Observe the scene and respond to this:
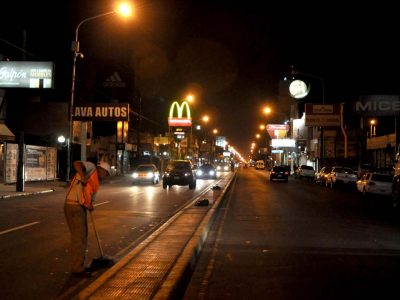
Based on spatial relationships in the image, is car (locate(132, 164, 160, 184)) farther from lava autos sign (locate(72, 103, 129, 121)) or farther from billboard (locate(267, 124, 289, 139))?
billboard (locate(267, 124, 289, 139))

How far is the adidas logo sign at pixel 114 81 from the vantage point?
2963 inches

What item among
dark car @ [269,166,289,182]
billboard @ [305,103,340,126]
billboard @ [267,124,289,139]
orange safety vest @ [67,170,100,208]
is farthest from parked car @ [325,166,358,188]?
billboard @ [267,124,289,139]

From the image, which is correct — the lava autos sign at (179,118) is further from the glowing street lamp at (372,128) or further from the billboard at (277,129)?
the glowing street lamp at (372,128)

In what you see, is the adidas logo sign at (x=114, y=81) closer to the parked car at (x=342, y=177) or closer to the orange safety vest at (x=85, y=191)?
the parked car at (x=342, y=177)

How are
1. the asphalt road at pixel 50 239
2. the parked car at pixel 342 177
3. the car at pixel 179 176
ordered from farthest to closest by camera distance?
the parked car at pixel 342 177, the car at pixel 179 176, the asphalt road at pixel 50 239

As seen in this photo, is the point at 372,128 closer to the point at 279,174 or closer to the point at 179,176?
the point at 279,174

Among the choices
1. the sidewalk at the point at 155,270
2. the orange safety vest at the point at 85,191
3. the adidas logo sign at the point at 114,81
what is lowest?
the sidewalk at the point at 155,270

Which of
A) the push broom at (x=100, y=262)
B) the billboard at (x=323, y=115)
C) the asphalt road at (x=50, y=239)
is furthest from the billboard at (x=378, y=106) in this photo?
the push broom at (x=100, y=262)

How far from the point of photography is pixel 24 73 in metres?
34.0

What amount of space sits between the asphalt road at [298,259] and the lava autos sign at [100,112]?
26.7 metres

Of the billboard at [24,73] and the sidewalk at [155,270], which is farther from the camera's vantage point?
the billboard at [24,73]

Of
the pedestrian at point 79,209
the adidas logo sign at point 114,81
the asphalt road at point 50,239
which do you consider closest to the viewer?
the asphalt road at point 50,239

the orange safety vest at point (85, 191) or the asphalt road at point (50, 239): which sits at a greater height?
the orange safety vest at point (85, 191)

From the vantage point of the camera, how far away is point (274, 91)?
172 meters
